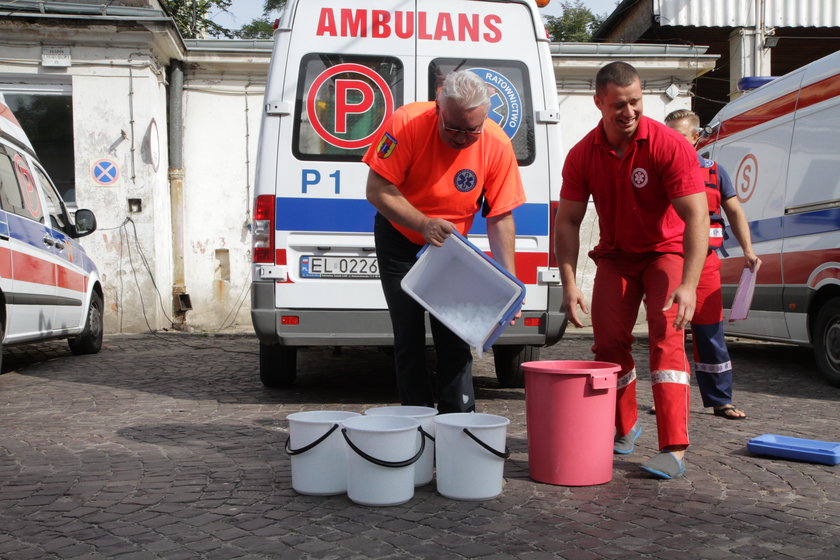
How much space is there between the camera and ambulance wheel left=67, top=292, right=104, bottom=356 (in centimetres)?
988

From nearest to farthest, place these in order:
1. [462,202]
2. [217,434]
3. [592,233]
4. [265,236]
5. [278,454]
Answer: [462,202], [278,454], [217,434], [265,236], [592,233]

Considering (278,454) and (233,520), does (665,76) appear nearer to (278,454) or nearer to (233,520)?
(278,454)

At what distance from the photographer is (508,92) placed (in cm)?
643

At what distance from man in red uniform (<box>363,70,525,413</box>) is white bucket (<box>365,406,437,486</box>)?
329 mm

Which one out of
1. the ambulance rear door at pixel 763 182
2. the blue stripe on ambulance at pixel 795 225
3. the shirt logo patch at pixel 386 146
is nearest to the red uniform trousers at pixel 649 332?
the shirt logo patch at pixel 386 146

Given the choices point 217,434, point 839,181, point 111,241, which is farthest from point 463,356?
point 111,241

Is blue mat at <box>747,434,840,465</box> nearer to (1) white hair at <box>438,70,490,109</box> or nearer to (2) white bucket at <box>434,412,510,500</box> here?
(2) white bucket at <box>434,412,510,500</box>

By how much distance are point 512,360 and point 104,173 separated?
7824 millimetres

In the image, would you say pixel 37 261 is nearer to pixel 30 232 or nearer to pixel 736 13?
pixel 30 232

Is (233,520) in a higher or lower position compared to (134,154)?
lower

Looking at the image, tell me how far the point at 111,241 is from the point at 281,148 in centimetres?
718

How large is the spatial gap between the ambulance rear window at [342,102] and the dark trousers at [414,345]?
6.43ft

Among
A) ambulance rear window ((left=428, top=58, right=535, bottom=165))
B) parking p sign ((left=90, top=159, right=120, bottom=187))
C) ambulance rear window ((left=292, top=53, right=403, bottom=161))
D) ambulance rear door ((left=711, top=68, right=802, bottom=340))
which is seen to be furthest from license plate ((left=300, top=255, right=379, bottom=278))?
parking p sign ((left=90, top=159, right=120, bottom=187))

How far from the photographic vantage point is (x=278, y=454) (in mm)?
4773
